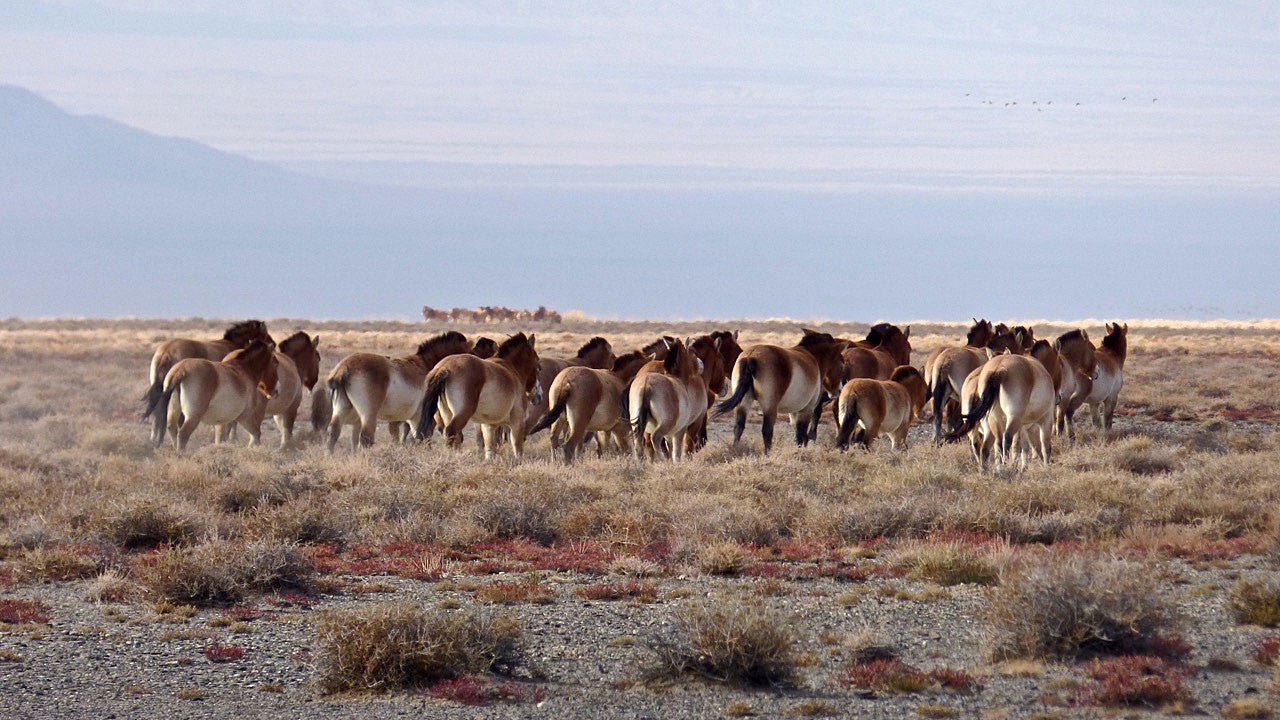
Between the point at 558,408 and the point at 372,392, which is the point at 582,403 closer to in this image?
the point at 558,408

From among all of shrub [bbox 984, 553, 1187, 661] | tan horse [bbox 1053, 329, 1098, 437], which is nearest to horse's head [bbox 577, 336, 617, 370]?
tan horse [bbox 1053, 329, 1098, 437]

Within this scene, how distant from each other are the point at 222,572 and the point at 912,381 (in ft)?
39.6

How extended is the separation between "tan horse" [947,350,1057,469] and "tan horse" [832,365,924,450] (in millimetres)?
1495

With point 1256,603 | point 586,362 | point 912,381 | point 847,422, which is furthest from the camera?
point 586,362

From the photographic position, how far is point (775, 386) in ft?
59.2

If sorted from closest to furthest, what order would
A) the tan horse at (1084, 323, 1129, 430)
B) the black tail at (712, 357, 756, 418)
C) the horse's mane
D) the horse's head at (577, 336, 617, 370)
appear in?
the black tail at (712, 357, 756, 418) → the horse's head at (577, 336, 617, 370) → the horse's mane → the tan horse at (1084, 323, 1129, 430)

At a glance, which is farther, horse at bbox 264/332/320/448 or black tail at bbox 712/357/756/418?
horse at bbox 264/332/320/448

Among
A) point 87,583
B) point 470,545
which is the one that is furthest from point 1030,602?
point 87,583

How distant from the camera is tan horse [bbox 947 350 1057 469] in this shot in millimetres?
15125

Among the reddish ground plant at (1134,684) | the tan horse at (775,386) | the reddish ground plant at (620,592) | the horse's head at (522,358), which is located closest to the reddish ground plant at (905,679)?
the reddish ground plant at (1134,684)

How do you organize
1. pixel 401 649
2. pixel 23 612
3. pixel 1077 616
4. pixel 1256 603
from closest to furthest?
pixel 401 649 < pixel 1077 616 < pixel 1256 603 < pixel 23 612

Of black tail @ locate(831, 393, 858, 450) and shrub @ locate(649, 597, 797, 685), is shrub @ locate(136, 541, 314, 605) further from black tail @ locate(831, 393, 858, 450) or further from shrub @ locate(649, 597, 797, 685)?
black tail @ locate(831, 393, 858, 450)

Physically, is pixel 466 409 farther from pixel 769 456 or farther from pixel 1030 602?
pixel 1030 602

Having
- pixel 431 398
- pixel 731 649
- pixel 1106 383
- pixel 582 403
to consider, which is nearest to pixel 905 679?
pixel 731 649
